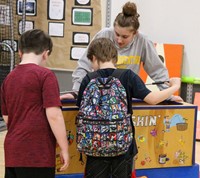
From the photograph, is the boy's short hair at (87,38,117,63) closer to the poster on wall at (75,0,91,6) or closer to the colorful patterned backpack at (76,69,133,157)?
the colorful patterned backpack at (76,69,133,157)

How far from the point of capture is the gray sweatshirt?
207 centimetres

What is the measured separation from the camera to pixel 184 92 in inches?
156

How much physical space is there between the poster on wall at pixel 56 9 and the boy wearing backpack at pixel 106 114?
2.23 metres

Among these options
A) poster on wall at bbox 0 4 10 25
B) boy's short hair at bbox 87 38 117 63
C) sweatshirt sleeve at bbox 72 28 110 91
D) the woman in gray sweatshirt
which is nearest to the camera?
boy's short hair at bbox 87 38 117 63

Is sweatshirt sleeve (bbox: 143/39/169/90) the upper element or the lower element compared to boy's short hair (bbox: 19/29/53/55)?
lower

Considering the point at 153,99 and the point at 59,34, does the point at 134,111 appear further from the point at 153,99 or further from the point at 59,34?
the point at 59,34

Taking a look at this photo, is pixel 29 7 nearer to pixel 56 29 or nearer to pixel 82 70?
pixel 56 29

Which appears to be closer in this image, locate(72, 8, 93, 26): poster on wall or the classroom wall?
locate(72, 8, 93, 26): poster on wall

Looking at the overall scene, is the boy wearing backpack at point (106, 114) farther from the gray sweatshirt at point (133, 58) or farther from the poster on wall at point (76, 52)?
the poster on wall at point (76, 52)

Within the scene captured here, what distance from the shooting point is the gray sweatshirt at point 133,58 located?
6.80 ft

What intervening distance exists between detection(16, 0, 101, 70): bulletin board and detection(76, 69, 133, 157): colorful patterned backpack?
2.19 m

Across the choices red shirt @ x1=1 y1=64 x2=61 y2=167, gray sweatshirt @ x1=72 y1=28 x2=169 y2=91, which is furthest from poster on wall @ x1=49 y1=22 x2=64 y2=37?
red shirt @ x1=1 y1=64 x2=61 y2=167

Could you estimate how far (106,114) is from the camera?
5.04ft

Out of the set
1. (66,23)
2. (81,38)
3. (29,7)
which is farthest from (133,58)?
(29,7)
